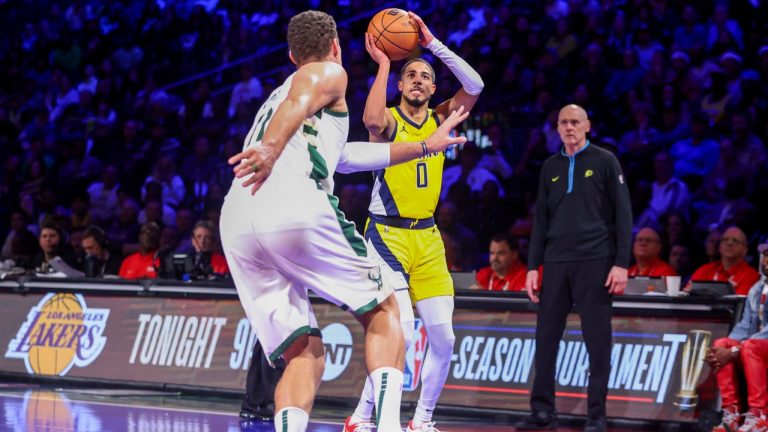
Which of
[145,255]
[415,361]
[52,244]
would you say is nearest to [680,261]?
[415,361]

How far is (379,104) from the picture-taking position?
6641 mm

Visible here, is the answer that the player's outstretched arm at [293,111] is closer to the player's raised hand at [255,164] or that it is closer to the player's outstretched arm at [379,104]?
the player's raised hand at [255,164]

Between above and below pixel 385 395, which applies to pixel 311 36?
above

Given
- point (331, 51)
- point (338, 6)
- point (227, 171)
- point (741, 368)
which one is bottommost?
point (741, 368)

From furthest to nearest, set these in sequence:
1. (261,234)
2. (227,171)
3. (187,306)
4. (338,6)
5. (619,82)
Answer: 1. (338,6)
2. (227,171)
3. (619,82)
4. (187,306)
5. (261,234)

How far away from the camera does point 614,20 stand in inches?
515

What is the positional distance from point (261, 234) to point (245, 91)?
11156 millimetres

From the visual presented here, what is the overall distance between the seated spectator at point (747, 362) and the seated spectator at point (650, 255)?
1930mm

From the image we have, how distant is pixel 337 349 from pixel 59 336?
3.16 meters

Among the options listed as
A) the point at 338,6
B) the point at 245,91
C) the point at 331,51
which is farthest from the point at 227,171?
the point at 331,51

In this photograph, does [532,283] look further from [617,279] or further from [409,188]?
[409,188]

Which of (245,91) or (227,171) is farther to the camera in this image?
(245,91)

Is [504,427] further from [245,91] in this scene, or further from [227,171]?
[245,91]

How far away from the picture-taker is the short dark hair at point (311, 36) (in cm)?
481
